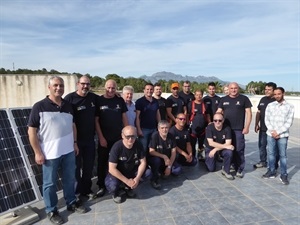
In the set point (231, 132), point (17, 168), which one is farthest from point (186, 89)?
point (17, 168)

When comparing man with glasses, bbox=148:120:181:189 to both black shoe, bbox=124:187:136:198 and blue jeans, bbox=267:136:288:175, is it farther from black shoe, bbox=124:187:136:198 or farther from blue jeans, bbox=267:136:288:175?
blue jeans, bbox=267:136:288:175

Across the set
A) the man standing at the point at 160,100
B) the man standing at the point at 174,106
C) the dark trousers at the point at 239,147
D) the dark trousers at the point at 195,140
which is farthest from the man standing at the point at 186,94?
the dark trousers at the point at 239,147

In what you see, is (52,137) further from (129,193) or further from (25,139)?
(129,193)

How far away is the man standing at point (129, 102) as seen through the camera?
4.54m

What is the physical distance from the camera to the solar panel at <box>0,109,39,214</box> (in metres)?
3.17

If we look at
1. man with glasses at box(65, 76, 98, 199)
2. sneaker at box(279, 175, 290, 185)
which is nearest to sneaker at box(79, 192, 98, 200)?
man with glasses at box(65, 76, 98, 199)

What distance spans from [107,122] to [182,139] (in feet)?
5.79

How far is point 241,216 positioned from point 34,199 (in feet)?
9.20

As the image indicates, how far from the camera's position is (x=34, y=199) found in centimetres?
338

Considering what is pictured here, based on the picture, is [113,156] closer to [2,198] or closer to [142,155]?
[142,155]

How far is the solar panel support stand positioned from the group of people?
0.67ft

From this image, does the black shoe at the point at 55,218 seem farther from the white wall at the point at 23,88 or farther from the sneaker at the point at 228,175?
the white wall at the point at 23,88

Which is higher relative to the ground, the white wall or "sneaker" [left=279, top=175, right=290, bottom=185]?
the white wall

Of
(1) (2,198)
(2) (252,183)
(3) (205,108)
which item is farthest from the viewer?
(3) (205,108)
